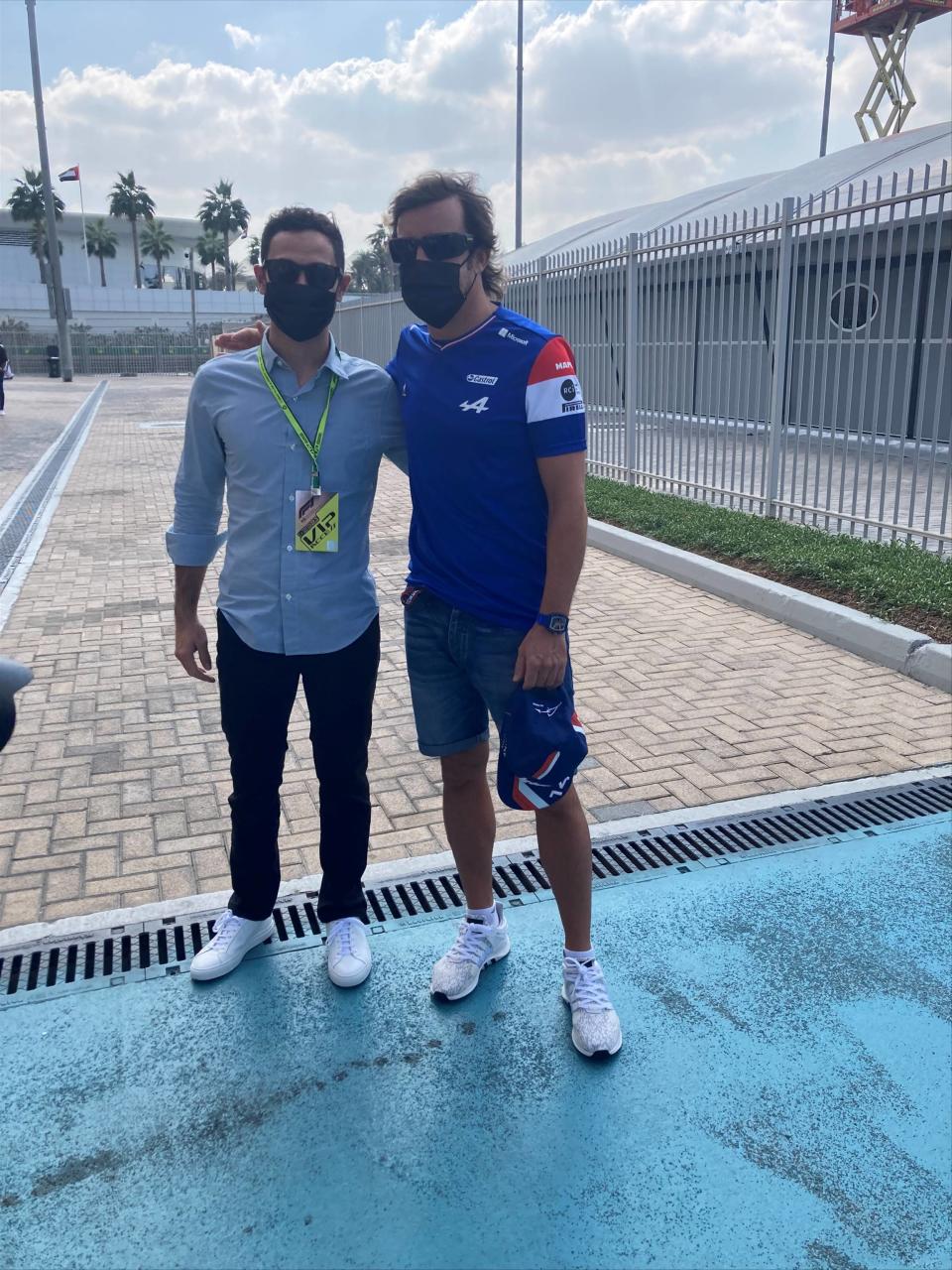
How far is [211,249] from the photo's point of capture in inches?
3428

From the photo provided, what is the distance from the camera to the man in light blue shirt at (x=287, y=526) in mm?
2604

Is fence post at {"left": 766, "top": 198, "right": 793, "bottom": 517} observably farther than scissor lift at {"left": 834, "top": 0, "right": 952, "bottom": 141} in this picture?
No

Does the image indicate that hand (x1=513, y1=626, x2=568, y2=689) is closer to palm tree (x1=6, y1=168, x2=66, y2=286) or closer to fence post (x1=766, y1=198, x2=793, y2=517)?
fence post (x1=766, y1=198, x2=793, y2=517)

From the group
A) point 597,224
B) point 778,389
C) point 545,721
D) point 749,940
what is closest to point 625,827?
point 749,940

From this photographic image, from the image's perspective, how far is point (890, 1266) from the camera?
1986 mm

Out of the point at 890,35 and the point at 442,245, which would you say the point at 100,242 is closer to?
the point at 890,35

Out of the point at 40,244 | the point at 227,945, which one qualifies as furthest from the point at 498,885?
the point at 40,244

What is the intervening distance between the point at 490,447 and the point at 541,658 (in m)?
0.51

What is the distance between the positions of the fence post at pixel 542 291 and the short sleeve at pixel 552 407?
10.9 m

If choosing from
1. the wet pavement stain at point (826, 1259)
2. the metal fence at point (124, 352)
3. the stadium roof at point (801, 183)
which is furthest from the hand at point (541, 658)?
the metal fence at point (124, 352)

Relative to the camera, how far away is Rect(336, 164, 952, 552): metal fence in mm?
7758

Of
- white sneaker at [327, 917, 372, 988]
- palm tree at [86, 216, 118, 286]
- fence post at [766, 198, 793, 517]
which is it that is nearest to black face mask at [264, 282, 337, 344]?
white sneaker at [327, 917, 372, 988]

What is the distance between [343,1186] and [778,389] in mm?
7789

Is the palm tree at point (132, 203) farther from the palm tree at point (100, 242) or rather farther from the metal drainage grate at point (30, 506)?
the metal drainage grate at point (30, 506)
